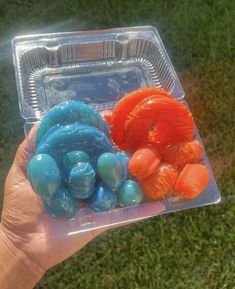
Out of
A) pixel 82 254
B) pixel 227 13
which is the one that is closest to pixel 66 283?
pixel 82 254

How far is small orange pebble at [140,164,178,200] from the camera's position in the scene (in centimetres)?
127

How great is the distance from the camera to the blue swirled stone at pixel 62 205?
3.95 feet

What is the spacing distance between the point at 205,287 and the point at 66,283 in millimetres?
483

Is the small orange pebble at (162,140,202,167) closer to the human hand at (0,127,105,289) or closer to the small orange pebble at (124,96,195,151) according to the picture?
the small orange pebble at (124,96,195,151)

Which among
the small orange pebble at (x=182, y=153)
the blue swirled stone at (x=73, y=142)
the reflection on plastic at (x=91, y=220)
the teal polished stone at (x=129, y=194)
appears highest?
the blue swirled stone at (x=73, y=142)

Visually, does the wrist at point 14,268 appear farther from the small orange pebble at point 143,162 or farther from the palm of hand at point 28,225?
the small orange pebble at point 143,162

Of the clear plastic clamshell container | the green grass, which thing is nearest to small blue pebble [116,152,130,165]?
the clear plastic clamshell container

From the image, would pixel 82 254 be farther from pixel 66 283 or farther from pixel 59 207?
pixel 59 207

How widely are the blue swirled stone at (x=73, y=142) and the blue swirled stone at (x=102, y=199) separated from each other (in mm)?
66

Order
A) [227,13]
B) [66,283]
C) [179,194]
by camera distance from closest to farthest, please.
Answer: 1. [179,194]
2. [66,283]
3. [227,13]

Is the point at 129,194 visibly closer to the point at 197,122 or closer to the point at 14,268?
the point at 14,268

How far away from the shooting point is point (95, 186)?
1251 mm

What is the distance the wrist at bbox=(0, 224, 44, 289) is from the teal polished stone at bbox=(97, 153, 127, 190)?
0.33 metres

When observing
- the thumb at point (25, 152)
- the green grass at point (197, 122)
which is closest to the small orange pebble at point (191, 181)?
the thumb at point (25, 152)
